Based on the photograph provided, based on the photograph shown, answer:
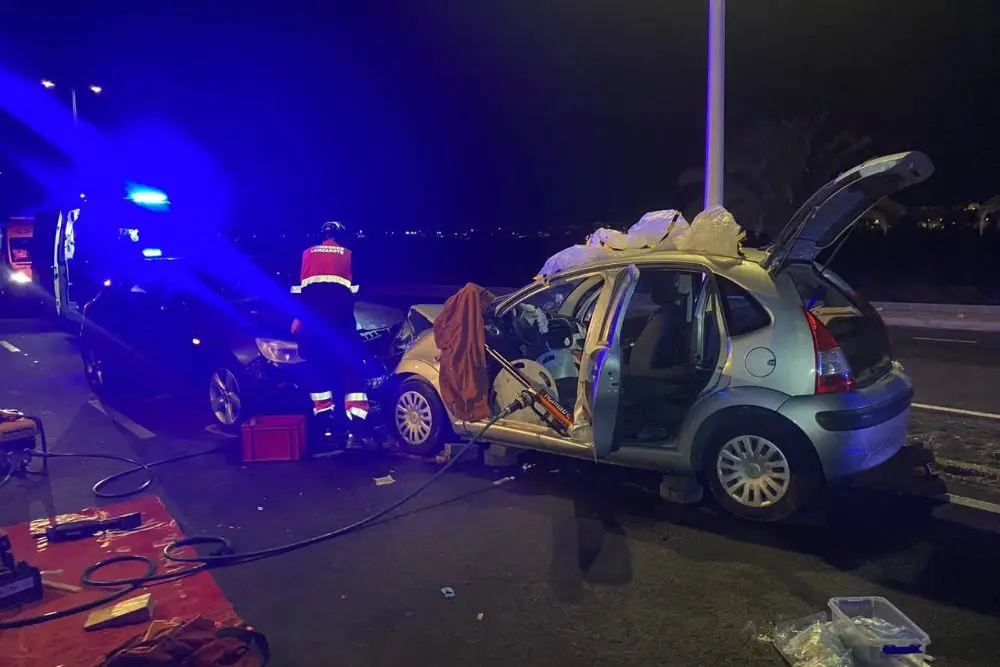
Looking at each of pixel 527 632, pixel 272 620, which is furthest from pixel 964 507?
pixel 272 620

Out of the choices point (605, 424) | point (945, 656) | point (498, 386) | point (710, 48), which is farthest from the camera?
point (710, 48)

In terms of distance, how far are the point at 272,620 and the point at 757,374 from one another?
3.20 metres

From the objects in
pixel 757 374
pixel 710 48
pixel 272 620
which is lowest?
pixel 272 620

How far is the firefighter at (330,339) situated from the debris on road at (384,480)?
103 cm

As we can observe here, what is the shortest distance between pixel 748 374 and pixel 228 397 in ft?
17.4

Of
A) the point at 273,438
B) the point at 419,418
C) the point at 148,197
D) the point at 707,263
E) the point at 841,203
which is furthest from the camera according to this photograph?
the point at 148,197

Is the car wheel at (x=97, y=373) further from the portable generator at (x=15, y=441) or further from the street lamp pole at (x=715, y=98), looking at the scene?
the street lamp pole at (x=715, y=98)

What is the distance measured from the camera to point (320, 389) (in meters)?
7.24

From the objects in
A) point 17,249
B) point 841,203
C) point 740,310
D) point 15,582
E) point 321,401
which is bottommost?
point 15,582

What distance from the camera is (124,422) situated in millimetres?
8375

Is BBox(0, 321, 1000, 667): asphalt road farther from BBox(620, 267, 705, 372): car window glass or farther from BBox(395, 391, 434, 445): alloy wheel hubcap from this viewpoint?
BBox(620, 267, 705, 372): car window glass

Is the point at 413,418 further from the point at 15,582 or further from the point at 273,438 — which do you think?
the point at 15,582

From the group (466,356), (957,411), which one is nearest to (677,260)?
(466,356)

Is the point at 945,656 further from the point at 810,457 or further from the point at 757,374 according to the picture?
the point at 757,374
